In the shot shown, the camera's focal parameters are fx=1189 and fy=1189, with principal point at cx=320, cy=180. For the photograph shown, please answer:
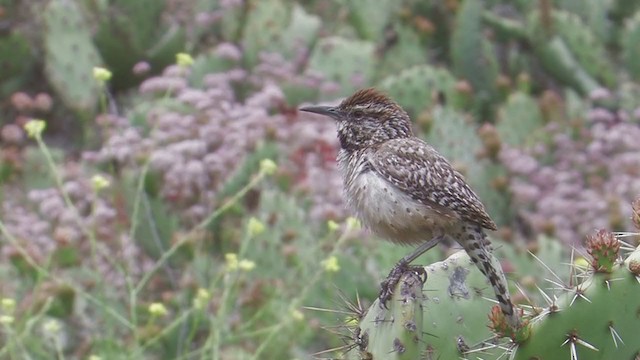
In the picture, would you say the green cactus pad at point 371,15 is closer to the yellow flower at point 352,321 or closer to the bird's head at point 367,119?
the bird's head at point 367,119

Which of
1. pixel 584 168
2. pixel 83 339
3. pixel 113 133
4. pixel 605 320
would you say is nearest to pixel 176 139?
pixel 113 133

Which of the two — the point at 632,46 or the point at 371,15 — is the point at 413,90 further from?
the point at 632,46

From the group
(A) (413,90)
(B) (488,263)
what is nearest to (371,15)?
(A) (413,90)

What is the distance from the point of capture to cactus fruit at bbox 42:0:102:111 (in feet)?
22.6

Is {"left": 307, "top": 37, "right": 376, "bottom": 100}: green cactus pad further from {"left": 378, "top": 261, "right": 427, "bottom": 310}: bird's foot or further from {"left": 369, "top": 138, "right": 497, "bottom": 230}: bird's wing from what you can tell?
{"left": 378, "top": 261, "right": 427, "bottom": 310}: bird's foot

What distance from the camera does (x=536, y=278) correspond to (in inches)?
207

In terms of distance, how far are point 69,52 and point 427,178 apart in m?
4.41

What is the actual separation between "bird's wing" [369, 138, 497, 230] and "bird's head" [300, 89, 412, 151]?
0.15 metres

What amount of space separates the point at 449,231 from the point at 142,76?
17.5 ft

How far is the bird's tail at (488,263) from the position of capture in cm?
260

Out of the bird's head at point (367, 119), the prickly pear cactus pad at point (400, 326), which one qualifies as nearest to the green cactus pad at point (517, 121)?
the bird's head at point (367, 119)

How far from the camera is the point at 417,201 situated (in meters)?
2.88

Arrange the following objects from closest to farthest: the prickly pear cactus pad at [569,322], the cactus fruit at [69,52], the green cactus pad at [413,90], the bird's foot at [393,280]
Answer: the prickly pear cactus pad at [569,322] < the bird's foot at [393,280] < the green cactus pad at [413,90] < the cactus fruit at [69,52]

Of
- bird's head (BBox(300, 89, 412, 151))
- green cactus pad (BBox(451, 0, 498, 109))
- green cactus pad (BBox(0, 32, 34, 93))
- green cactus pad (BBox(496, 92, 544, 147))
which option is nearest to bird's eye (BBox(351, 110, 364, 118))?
bird's head (BBox(300, 89, 412, 151))
